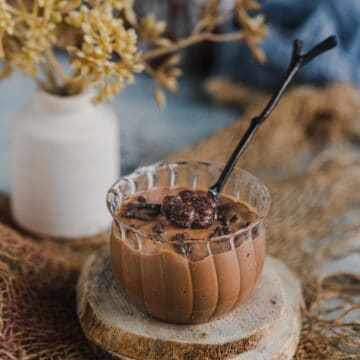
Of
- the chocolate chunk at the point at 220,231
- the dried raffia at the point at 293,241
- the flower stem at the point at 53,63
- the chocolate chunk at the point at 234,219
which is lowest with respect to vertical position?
the dried raffia at the point at 293,241

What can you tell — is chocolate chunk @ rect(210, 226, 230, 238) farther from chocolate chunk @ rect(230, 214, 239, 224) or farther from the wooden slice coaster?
the wooden slice coaster

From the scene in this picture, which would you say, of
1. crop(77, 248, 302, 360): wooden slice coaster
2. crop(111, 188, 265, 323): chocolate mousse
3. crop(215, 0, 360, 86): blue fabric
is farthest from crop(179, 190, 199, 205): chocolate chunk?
crop(215, 0, 360, 86): blue fabric

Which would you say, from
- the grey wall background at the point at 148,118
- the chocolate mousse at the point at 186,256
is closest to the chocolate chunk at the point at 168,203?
the chocolate mousse at the point at 186,256

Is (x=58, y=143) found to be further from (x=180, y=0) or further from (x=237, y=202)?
(x=180, y=0)

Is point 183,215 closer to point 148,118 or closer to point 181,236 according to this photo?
point 181,236

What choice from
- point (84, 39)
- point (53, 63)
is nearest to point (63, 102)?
point (53, 63)

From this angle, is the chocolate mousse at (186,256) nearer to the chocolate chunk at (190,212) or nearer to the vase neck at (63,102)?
the chocolate chunk at (190,212)

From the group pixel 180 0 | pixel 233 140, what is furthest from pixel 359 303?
pixel 180 0
